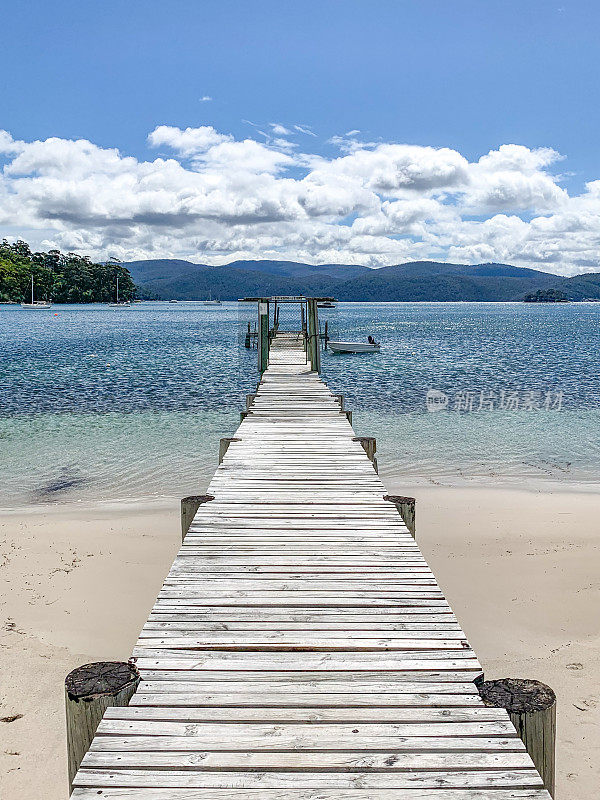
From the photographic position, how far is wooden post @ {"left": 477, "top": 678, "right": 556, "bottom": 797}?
313 cm

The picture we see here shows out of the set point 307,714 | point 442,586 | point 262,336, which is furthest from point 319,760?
point 262,336

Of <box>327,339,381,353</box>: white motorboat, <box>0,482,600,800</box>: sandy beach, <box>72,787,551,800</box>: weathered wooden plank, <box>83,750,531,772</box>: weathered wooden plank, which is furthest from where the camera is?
<box>327,339,381,353</box>: white motorboat

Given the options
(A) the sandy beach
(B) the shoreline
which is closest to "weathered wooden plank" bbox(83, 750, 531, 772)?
(A) the sandy beach

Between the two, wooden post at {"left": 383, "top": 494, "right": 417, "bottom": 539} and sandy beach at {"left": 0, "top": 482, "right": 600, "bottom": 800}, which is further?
wooden post at {"left": 383, "top": 494, "right": 417, "bottom": 539}

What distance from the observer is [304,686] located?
3547 millimetres

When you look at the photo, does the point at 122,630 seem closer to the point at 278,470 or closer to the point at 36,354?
the point at 278,470

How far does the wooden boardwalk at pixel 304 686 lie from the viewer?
287 centimetres

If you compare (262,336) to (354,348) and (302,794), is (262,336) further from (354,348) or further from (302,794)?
(354,348)

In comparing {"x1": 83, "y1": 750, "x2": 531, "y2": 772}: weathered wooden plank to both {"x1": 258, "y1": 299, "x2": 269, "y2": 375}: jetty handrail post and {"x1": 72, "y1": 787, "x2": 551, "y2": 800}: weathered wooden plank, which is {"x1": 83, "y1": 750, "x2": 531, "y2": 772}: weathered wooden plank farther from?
{"x1": 258, "y1": 299, "x2": 269, "y2": 375}: jetty handrail post

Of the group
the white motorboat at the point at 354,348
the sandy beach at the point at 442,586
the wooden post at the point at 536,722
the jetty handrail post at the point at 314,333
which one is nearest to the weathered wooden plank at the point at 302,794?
the wooden post at the point at 536,722

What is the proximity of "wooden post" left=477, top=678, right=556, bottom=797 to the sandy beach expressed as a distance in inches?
67.0

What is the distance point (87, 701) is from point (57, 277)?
16553 centimetres

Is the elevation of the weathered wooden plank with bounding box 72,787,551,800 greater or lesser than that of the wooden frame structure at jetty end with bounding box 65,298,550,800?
lesser

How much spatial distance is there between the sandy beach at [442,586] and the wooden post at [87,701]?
61.5 inches
